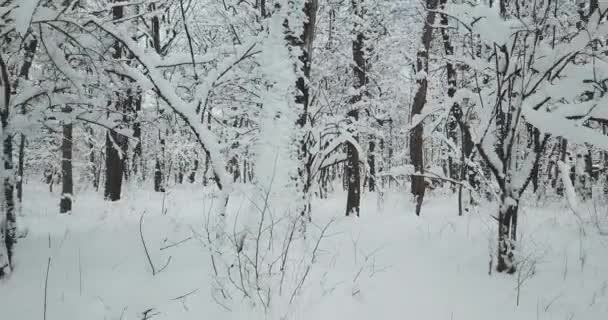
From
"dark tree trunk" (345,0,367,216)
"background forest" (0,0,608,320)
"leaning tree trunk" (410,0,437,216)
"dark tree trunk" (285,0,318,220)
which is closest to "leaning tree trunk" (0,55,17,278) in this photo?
"background forest" (0,0,608,320)

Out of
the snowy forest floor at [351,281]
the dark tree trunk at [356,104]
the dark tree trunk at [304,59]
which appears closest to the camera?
the snowy forest floor at [351,281]

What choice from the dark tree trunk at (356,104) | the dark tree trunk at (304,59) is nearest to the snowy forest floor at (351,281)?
the dark tree trunk at (304,59)

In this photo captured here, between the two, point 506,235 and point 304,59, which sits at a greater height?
point 304,59

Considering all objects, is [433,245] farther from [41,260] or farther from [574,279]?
[41,260]

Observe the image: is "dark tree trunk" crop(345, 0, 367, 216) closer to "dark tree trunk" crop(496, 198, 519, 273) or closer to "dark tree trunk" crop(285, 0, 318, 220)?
"dark tree trunk" crop(285, 0, 318, 220)

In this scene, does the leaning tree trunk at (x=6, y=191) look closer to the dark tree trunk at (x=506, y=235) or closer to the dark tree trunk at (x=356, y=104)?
the dark tree trunk at (x=506, y=235)

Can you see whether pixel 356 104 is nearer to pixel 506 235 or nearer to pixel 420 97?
pixel 420 97

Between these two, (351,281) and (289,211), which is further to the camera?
(351,281)

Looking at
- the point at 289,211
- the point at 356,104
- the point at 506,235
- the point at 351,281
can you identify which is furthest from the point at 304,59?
the point at 356,104

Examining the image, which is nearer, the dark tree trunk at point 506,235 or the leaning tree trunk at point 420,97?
the dark tree trunk at point 506,235

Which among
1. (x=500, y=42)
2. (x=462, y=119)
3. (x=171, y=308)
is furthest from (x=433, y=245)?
(x=171, y=308)

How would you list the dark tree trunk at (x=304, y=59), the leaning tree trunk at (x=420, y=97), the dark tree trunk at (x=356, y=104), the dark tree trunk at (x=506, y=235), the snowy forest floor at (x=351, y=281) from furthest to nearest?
the dark tree trunk at (x=356, y=104) → the leaning tree trunk at (x=420, y=97) → the dark tree trunk at (x=304, y=59) → the dark tree trunk at (x=506, y=235) → the snowy forest floor at (x=351, y=281)

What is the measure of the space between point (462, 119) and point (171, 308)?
3259 millimetres

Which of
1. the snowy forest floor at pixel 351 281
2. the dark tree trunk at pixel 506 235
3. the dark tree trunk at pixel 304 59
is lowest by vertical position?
the snowy forest floor at pixel 351 281
